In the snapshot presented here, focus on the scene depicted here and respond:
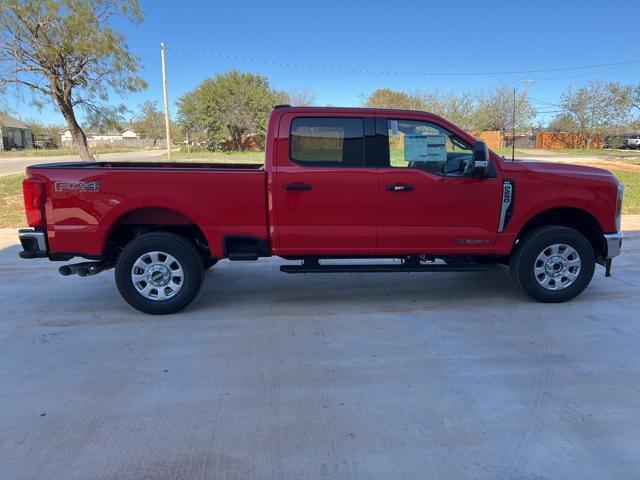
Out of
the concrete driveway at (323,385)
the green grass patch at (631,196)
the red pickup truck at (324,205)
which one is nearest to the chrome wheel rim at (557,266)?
the red pickup truck at (324,205)

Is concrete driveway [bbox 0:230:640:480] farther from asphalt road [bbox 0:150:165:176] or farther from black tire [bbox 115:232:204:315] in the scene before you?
asphalt road [bbox 0:150:165:176]

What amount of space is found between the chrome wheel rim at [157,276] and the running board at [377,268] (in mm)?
1053

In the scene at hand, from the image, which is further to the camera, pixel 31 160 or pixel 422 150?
pixel 31 160

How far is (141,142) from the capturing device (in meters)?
88.1

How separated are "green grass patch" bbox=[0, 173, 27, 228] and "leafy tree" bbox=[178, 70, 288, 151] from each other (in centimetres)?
3085

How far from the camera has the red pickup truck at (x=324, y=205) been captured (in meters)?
4.80

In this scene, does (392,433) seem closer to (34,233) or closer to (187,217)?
(187,217)

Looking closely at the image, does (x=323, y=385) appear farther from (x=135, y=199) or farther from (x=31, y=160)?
(x=31, y=160)

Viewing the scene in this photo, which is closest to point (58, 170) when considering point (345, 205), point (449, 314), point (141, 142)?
point (345, 205)

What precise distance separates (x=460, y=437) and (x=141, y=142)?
92.7 m

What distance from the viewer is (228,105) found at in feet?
151

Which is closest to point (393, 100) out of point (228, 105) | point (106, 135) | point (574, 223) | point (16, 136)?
point (228, 105)

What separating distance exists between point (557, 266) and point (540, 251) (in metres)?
0.28

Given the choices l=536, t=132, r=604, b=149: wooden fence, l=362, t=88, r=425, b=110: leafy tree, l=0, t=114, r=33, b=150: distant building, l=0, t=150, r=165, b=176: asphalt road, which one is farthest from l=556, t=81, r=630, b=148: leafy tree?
l=0, t=114, r=33, b=150: distant building
